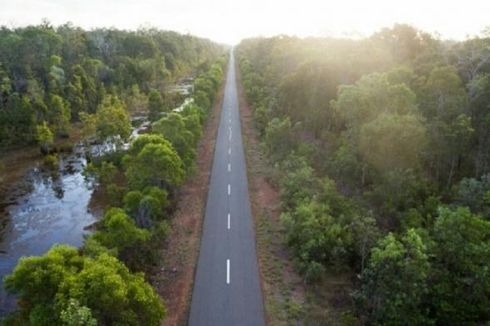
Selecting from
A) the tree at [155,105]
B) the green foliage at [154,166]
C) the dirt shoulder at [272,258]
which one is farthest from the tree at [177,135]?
the tree at [155,105]

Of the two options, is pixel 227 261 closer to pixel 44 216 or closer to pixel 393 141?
pixel 393 141

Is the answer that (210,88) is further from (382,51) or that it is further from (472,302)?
(472,302)

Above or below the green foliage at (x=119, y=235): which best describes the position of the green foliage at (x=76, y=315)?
above

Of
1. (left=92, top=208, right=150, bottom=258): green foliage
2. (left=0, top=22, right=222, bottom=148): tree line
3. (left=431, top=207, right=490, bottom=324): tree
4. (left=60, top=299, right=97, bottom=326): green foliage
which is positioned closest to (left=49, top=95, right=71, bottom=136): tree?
(left=0, top=22, right=222, bottom=148): tree line

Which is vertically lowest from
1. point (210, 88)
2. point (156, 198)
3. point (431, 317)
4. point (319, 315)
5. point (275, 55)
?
point (319, 315)

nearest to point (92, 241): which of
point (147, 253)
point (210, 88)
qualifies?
point (147, 253)

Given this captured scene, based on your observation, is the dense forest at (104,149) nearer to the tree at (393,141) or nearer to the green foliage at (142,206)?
the green foliage at (142,206)

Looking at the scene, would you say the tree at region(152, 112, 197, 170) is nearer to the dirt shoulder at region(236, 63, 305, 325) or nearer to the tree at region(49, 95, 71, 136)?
the dirt shoulder at region(236, 63, 305, 325)
